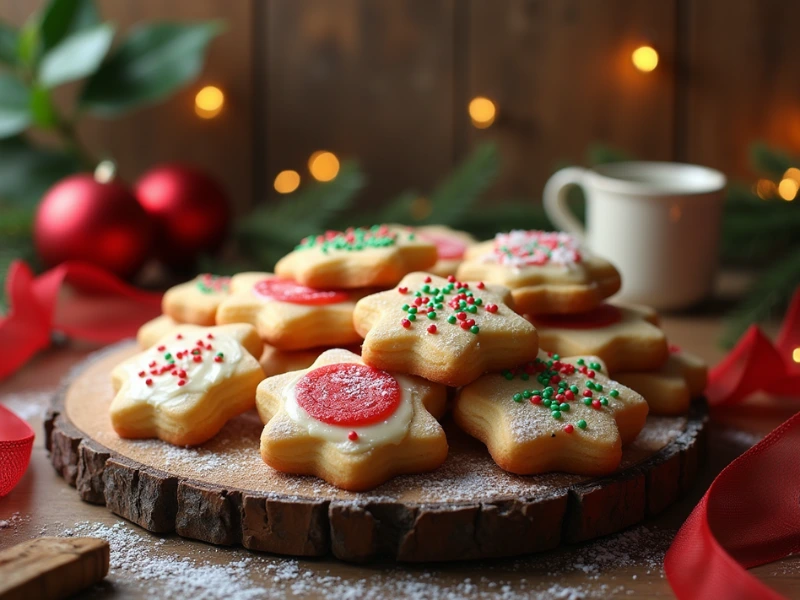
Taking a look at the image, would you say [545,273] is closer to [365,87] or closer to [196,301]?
[196,301]

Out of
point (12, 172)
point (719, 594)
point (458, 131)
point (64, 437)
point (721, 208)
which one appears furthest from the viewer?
point (458, 131)

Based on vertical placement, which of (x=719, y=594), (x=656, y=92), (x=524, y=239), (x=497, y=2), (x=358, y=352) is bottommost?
(x=719, y=594)

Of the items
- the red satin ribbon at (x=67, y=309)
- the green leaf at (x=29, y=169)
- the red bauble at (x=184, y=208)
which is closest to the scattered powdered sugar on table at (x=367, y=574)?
the red satin ribbon at (x=67, y=309)

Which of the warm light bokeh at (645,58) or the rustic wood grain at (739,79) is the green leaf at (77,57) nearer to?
the warm light bokeh at (645,58)

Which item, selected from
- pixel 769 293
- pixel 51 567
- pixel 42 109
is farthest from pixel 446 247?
pixel 42 109

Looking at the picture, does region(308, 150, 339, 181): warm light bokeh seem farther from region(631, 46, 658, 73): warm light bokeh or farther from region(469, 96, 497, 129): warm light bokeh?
region(631, 46, 658, 73): warm light bokeh

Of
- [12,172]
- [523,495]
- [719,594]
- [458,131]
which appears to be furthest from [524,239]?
[12,172]

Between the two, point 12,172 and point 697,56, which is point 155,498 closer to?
point 12,172

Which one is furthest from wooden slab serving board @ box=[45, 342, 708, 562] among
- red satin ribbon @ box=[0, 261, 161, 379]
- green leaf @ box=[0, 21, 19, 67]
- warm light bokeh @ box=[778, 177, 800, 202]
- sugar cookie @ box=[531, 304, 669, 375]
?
green leaf @ box=[0, 21, 19, 67]
